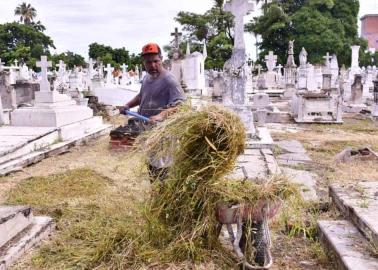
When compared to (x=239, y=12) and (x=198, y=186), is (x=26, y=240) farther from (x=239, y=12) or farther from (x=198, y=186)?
(x=239, y=12)

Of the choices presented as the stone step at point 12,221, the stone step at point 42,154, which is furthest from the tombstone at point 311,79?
the stone step at point 12,221

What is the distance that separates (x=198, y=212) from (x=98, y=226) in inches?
47.0

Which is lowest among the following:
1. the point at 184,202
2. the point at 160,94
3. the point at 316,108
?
the point at 316,108

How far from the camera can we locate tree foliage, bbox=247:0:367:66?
126ft

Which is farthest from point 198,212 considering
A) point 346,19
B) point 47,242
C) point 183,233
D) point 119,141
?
point 346,19

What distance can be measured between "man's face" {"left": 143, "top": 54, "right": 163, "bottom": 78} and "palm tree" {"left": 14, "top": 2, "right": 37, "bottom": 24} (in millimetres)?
68472

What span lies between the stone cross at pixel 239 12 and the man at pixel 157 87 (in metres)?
4.19

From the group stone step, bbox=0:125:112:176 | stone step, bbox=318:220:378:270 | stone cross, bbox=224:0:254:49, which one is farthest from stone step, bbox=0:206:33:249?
stone cross, bbox=224:0:254:49

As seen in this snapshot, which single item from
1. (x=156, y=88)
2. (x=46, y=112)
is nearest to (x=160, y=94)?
(x=156, y=88)

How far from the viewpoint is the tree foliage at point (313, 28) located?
38.3 meters

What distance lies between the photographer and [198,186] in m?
2.77

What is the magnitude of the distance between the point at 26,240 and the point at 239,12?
5.81 meters

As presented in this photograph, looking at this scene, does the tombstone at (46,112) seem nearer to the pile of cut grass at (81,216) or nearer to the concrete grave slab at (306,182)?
the pile of cut grass at (81,216)

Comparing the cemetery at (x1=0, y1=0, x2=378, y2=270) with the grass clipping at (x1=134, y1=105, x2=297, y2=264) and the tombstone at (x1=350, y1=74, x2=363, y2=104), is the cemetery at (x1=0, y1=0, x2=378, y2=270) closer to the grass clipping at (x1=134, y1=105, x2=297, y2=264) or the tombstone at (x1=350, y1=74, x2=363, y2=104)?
the grass clipping at (x1=134, y1=105, x2=297, y2=264)
